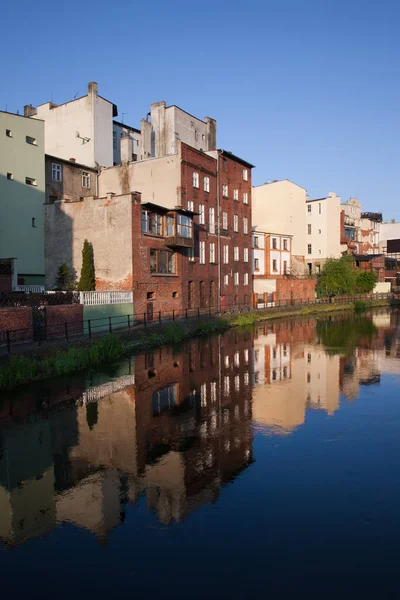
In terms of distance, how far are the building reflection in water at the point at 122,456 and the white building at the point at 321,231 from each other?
59.0 metres

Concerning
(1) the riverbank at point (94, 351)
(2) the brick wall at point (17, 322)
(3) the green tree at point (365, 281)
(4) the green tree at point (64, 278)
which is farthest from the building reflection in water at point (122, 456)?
(3) the green tree at point (365, 281)

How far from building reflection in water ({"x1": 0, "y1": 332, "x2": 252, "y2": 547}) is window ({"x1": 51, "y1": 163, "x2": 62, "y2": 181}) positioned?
24.9m

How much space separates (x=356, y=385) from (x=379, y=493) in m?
8.58

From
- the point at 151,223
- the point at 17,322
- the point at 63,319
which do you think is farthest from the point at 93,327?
the point at 151,223

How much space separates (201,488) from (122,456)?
2314mm

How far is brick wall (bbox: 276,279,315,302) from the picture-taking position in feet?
179

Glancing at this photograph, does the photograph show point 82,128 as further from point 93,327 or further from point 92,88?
point 93,327

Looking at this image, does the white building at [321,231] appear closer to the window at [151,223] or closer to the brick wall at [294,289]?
the brick wall at [294,289]

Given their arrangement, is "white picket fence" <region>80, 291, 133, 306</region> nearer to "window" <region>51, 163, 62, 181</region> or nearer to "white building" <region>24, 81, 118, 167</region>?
"window" <region>51, 163, 62, 181</region>

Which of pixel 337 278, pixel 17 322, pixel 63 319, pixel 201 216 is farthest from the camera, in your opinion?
pixel 337 278

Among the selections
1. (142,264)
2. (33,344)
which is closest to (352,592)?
(33,344)

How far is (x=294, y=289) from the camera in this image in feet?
185

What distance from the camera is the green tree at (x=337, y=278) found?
59.1 m

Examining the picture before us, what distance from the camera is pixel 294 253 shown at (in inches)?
2581
